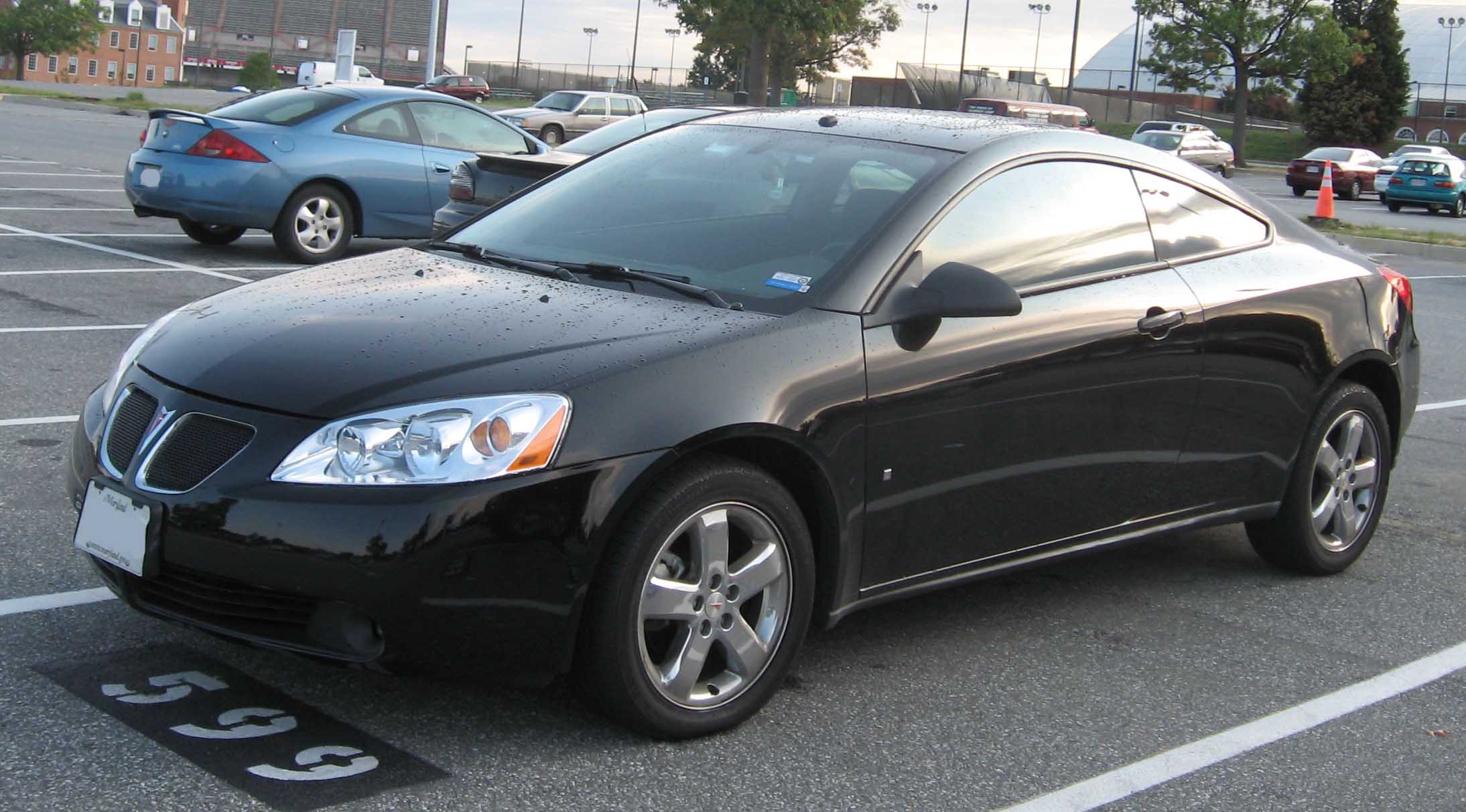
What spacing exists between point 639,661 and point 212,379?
113cm

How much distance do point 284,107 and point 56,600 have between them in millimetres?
8727

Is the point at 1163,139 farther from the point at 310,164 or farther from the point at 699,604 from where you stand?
the point at 699,604

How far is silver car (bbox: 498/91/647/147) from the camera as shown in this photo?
40469mm

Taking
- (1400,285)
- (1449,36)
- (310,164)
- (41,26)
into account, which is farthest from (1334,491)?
(41,26)

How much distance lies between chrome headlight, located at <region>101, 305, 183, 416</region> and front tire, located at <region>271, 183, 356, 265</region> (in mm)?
8098

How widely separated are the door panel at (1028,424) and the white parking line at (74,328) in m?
5.89

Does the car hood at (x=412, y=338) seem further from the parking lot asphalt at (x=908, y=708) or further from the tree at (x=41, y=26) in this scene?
the tree at (x=41, y=26)

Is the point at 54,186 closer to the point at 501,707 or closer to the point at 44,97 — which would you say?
the point at 501,707

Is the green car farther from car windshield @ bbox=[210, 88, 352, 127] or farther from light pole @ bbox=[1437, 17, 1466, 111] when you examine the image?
light pole @ bbox=[1437, 17, 1466, 111]

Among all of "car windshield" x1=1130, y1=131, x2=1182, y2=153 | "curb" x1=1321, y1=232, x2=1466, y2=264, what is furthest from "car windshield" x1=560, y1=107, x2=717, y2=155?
"car windshield" x1=1130, y1=131, x2=1182, y2=153

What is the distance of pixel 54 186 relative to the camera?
1680 centimetres

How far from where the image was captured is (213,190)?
11719 millimetres

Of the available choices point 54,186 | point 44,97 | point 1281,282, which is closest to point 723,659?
point 1281,282

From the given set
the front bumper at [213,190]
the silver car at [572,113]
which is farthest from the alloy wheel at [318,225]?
the silver car at [572,113]
